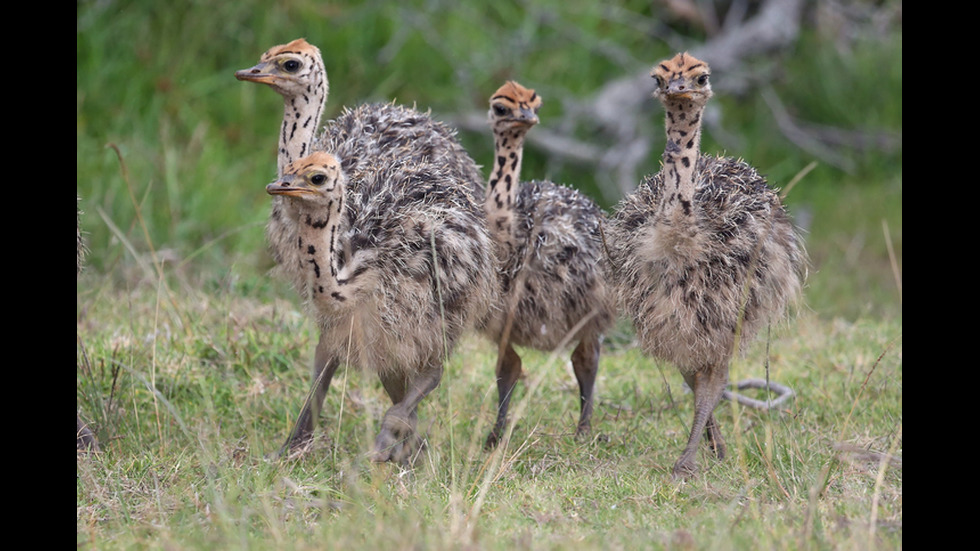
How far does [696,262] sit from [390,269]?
121 cm

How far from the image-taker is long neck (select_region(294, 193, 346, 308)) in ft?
14.8

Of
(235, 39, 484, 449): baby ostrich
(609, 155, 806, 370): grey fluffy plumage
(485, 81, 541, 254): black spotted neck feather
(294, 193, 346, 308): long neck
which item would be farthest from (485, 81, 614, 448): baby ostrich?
(294, 193, 346, 308): long neck

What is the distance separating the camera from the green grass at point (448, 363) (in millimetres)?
4027

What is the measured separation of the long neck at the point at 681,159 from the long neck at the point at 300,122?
161 cm

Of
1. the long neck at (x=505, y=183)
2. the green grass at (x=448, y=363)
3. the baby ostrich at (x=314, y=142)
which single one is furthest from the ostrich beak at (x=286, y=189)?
the long neck at (x=505, y=183)

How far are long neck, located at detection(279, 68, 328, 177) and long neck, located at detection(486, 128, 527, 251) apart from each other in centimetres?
83

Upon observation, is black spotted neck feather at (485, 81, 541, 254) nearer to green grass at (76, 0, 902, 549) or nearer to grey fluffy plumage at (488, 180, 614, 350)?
grey fluffy plumage at (488, 180, 614, 350)

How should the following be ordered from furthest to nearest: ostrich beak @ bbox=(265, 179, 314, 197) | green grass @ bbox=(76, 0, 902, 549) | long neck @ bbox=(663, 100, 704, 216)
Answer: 1. long neck @ bbox=(663, 100, 704, 216)
2. ostrich beak @ bbox=(265, 179, 314, 197)
3. green grass @ bbox=(76, 0, 902, 549)

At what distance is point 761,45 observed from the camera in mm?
10281

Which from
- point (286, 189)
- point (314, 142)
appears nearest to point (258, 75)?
point (314, 142)

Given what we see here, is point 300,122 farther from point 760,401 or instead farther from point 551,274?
point 760,401

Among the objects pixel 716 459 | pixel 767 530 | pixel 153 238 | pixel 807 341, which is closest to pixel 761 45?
pixel 807 341

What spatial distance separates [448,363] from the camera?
496cm
